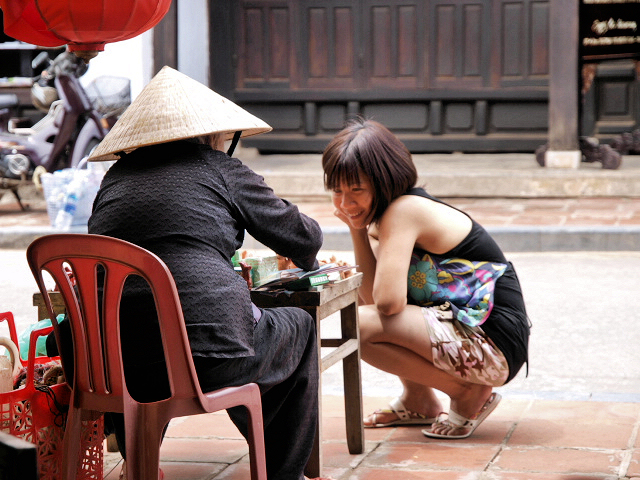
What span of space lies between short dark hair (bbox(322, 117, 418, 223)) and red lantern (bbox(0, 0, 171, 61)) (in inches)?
35.6

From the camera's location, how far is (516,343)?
3.83 meters

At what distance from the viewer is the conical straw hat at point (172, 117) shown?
2.96 metres

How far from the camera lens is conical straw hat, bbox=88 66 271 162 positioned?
296cm

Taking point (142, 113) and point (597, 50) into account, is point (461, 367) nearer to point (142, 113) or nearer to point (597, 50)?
point (142, 113)

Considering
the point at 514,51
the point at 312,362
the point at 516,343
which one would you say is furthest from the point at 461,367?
the point at 514,51

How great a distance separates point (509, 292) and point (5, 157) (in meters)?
7.80

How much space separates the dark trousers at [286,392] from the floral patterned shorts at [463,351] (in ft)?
2.37

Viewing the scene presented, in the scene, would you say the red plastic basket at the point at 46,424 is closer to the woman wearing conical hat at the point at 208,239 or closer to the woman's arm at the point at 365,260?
the woman wearing conical hat at the point at 208,239

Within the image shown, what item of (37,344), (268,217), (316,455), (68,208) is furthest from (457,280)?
(68,208)

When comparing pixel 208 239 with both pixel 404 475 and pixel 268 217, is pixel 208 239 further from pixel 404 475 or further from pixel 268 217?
pixel 404 475

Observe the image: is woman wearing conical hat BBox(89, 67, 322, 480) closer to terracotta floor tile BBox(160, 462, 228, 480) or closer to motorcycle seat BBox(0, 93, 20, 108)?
terracotta floor tile BBox(160, 462, 228, 480)

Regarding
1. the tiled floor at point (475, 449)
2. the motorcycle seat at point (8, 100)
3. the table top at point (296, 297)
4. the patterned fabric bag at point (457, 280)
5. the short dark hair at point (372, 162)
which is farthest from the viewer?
the motorcycle seat at point (8, 100)

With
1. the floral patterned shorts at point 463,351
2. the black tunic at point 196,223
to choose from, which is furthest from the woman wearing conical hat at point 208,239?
the floral patterned shorts at point 463,351

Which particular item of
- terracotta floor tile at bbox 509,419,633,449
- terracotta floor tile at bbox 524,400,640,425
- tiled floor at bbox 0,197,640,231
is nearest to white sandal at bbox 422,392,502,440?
terracotta floor tile at bbox 509,419,633,449
